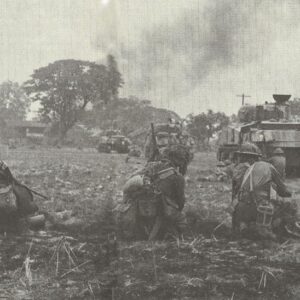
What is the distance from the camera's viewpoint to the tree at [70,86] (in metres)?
46.2

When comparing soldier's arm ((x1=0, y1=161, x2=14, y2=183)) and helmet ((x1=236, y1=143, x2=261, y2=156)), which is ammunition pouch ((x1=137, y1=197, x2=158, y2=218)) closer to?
helmet ((x1=236, y1=143, x2=261, y2=156))

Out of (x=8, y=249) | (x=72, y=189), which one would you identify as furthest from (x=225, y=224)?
(x=72, y=189)

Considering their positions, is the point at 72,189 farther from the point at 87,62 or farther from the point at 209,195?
the point at 87,62

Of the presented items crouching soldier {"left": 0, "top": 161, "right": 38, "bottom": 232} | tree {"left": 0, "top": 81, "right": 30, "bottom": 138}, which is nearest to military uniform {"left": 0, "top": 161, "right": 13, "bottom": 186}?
crouching soldier {"left": 0, "top": 161, "right": 38, "bottom": 232}

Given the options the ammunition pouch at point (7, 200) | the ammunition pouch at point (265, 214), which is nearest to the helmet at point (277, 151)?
the ammunition pouch at point (265, 214)

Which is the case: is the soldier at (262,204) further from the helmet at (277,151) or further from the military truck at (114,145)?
the military truck at (114,145)

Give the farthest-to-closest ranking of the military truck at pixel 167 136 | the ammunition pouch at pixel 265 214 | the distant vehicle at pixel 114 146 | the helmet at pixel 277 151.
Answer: the distant vehicle at pixel 114 146 → the helmet at pixel 277 151 → the military truck at pixel 167 136 → the ammunition pouch at pixel 265 214

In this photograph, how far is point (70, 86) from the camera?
4697cm

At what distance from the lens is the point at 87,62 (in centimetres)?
4669

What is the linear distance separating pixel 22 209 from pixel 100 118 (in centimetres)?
5258

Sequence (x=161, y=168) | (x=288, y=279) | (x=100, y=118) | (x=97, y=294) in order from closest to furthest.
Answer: (x=97, y=294), (x=288, y=279), (x=161, y=168), (x=100, y=118)

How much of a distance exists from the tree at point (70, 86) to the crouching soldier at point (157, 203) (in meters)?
39.8

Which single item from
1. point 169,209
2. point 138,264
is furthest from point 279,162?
point 138,264

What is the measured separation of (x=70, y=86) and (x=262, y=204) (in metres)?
42.4
